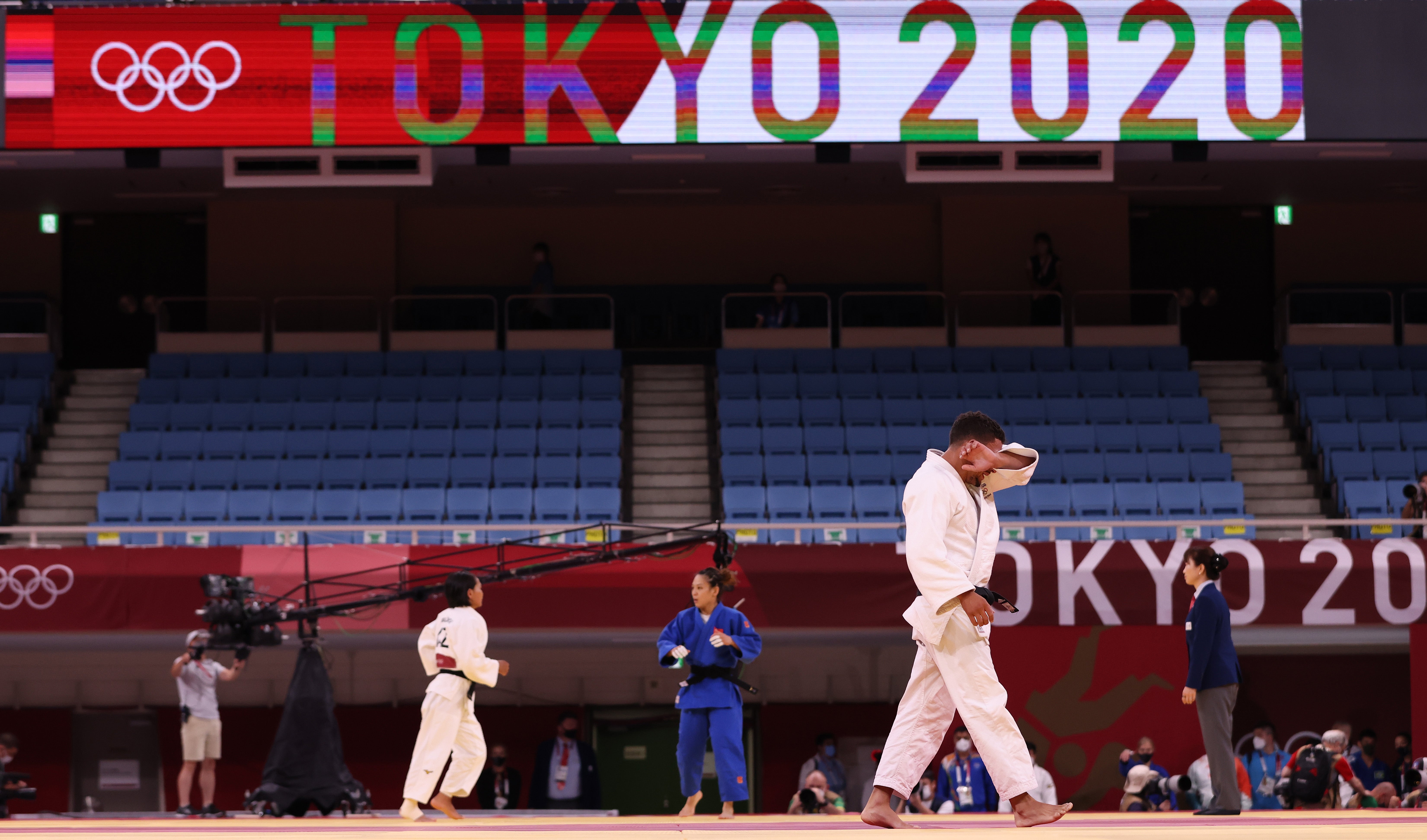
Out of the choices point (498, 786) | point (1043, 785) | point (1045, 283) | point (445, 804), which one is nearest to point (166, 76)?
point (498, 786)

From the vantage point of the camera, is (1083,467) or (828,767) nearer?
(828,767)

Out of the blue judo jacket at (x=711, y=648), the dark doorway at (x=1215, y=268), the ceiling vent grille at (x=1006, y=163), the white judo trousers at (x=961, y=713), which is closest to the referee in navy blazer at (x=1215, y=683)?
the white judo trousers at (x=961, y=713)

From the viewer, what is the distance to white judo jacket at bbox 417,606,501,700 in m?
10.2

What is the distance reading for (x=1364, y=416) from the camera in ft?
61.1

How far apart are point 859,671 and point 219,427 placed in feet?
28.0

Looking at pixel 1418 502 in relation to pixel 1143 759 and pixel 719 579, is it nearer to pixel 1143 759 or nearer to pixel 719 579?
pixel 1143 759

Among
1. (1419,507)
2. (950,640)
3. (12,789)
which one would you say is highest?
(1419,507)

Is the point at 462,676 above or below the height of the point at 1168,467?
below

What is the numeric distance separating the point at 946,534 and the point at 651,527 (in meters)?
6.56

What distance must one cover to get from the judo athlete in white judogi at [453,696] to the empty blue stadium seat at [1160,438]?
10285 mm

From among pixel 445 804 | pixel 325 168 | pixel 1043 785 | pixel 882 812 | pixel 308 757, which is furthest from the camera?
pixel 325 168

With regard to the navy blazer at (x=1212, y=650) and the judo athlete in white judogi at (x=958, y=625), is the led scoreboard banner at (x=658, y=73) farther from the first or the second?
the judo athlete in white judogi at (x=958, y=625)

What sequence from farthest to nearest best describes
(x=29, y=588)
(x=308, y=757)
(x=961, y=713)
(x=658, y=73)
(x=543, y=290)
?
(x=543, y=290) < (x=658, y=73) < (x=29, y=588) < (x=308, y=757) < (x=961, y=713)

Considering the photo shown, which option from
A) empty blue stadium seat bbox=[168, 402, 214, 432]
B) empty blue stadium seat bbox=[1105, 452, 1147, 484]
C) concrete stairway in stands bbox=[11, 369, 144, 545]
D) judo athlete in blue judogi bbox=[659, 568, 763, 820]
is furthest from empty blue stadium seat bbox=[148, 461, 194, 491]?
empty blue stadium seat bbox=[1105, 452, 1147, 484]
